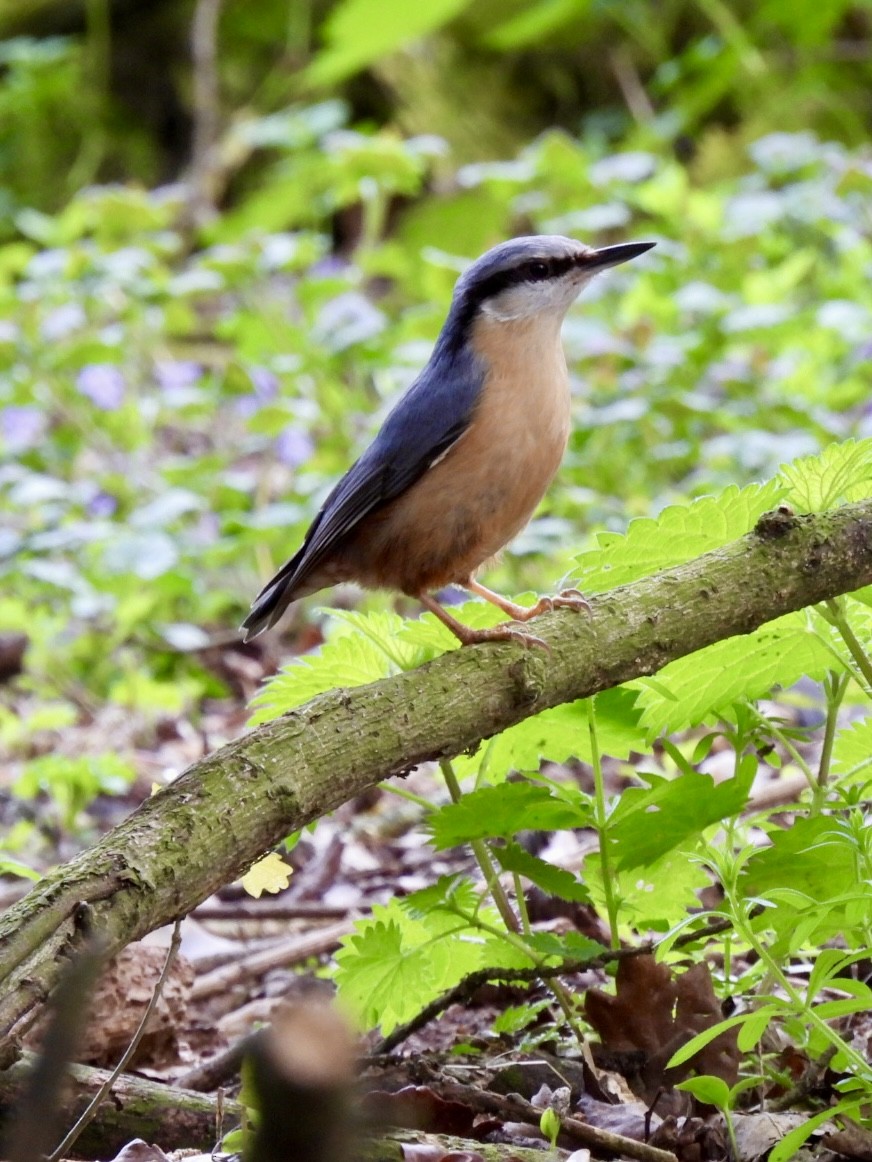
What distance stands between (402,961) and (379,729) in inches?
15.8

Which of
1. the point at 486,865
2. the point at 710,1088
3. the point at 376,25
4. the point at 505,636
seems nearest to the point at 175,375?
the point at 376,25

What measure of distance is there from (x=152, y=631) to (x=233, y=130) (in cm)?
591

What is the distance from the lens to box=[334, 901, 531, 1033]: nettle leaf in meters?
2.05

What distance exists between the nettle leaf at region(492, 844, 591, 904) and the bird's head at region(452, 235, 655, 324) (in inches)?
62.1

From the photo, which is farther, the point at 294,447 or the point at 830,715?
the point at 294,447

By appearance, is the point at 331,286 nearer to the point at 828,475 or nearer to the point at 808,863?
the point at 828,475

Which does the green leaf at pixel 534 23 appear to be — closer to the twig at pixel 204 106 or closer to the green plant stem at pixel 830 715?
the twig at pixel 204 106

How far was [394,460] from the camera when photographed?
3113 mm

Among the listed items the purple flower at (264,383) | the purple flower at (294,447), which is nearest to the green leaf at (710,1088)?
the purple flower at (294,447)

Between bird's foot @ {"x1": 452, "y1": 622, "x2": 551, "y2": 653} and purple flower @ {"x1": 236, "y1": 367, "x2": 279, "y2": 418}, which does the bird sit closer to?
bird's foot @ {"x1": 452, "y1": 622, "x2": 551, "y2": 653}

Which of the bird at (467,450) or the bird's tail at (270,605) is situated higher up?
the bird at (467,450)

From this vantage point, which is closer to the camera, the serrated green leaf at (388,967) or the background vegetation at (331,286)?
the serrated green leaf at (388,967)

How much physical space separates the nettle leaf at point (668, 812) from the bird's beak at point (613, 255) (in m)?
1.56

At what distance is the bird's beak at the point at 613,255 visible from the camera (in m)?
3.18
